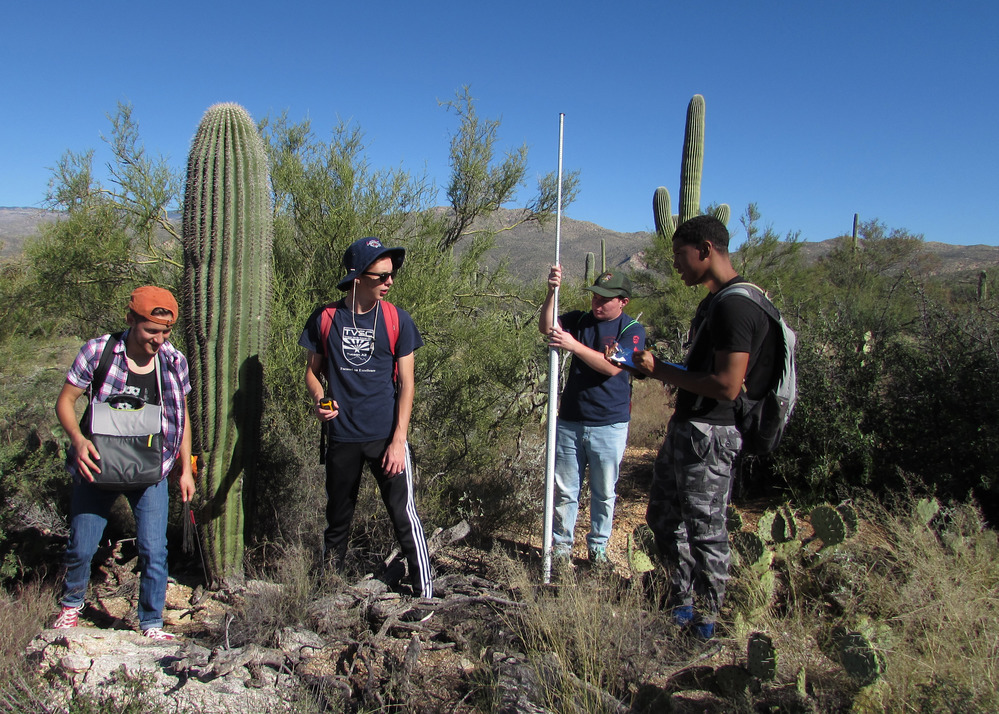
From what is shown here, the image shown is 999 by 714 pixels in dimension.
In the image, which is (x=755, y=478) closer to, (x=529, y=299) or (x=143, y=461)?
(x=529, y=299)

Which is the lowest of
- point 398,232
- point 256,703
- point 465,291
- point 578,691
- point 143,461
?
point 256,703

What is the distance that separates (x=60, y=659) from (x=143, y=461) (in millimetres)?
822

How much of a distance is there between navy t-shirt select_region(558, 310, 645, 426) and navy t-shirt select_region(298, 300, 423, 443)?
3.37ft

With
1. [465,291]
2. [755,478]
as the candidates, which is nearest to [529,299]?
[465,291]

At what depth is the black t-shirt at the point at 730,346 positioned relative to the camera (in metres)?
2.43

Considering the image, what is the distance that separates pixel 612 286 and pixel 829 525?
1729 millimetres

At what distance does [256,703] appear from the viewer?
2.36 meters

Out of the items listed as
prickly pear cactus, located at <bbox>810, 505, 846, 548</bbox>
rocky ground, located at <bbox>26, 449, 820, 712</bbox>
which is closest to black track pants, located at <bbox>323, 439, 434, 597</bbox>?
rocky ground, located at <bbox>26, 449, 820, 712</bbox>

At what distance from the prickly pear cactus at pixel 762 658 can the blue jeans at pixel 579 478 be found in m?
1.25

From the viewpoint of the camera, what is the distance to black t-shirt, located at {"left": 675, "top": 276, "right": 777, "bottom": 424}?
2.43m

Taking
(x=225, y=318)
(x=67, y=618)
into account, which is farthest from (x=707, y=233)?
(x=67, y=618)

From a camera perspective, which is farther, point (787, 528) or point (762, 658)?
point (787, 528)

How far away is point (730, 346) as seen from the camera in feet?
7.97

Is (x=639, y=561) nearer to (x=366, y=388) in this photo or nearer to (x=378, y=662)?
(x=378, y=662)
